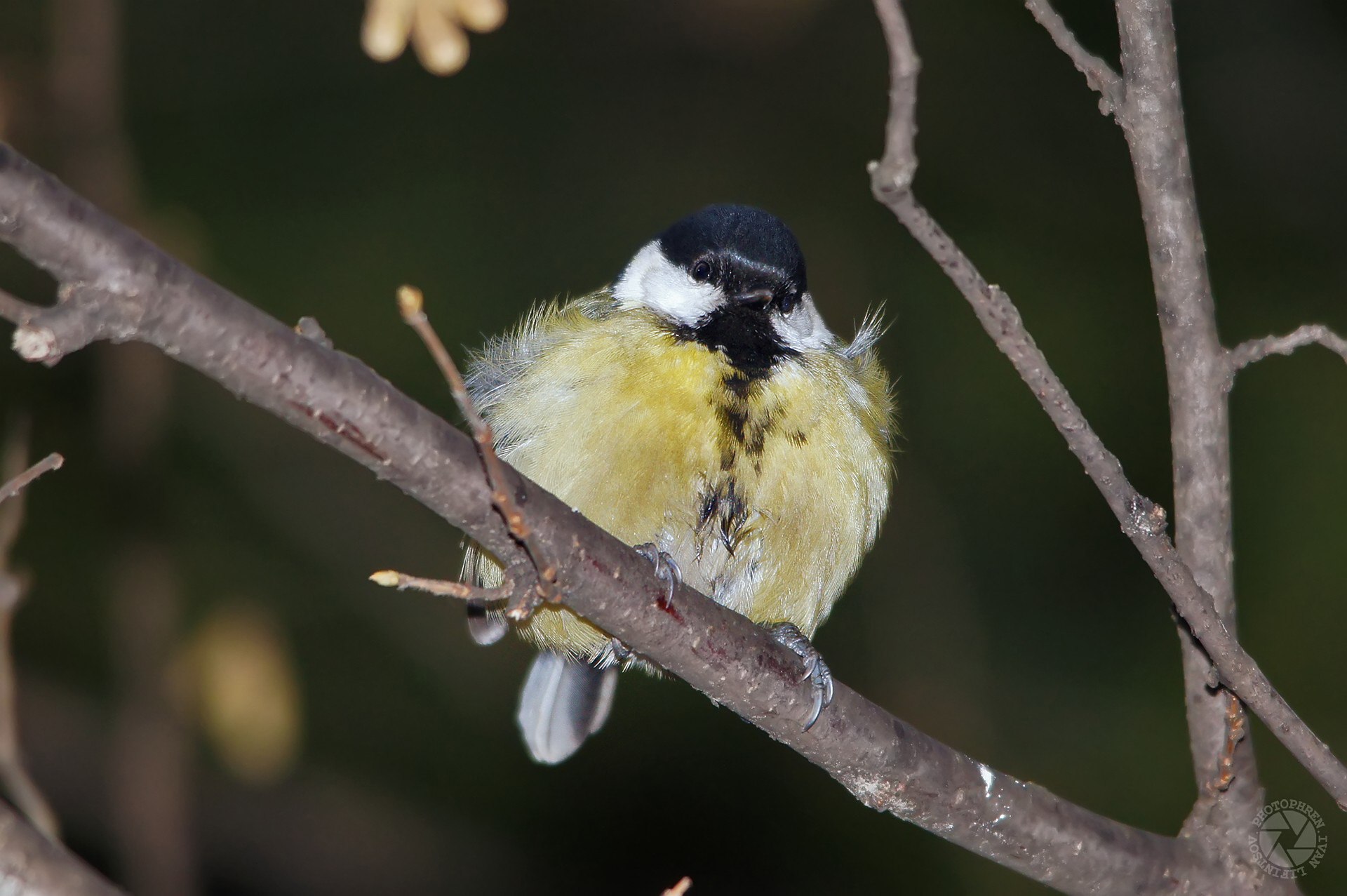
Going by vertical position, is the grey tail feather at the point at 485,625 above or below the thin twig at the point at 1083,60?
below

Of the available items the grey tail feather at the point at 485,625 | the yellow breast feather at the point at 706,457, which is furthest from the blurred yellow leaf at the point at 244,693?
the yellow breast feather at the point at 706,457

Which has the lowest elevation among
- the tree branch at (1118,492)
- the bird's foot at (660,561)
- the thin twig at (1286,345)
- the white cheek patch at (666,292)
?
the bird's foot at (660,561)

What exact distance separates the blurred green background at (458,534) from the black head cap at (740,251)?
1382mm

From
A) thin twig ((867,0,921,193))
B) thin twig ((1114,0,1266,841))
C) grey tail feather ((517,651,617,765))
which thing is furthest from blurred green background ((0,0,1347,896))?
thin twig ((867,0,921,193))

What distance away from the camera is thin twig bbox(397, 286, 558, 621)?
1311 millimetres

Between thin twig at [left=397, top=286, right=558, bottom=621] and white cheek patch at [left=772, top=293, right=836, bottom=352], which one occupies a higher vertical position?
white cheek patch at [left=772, top=293, right=836, bottom=352]

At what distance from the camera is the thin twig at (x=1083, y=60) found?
177cm

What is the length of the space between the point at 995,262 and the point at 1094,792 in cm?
175

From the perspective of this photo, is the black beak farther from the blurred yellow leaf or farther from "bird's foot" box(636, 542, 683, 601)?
the blurred yellow leaf

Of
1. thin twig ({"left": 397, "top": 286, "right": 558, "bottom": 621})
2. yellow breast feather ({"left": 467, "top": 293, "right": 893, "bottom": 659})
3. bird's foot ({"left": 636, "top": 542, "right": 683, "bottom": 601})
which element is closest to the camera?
thin twig ({"left": 397, "top": 286, "right": 558, "bottom": 621})

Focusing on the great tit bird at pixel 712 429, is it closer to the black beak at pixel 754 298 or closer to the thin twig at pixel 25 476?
the black beak at pixel 754 298

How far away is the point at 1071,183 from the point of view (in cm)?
487

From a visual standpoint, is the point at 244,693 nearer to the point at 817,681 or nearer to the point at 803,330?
the point at 803,330

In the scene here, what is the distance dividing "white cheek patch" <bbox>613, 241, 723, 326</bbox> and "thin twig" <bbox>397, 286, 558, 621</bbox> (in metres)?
1.20
